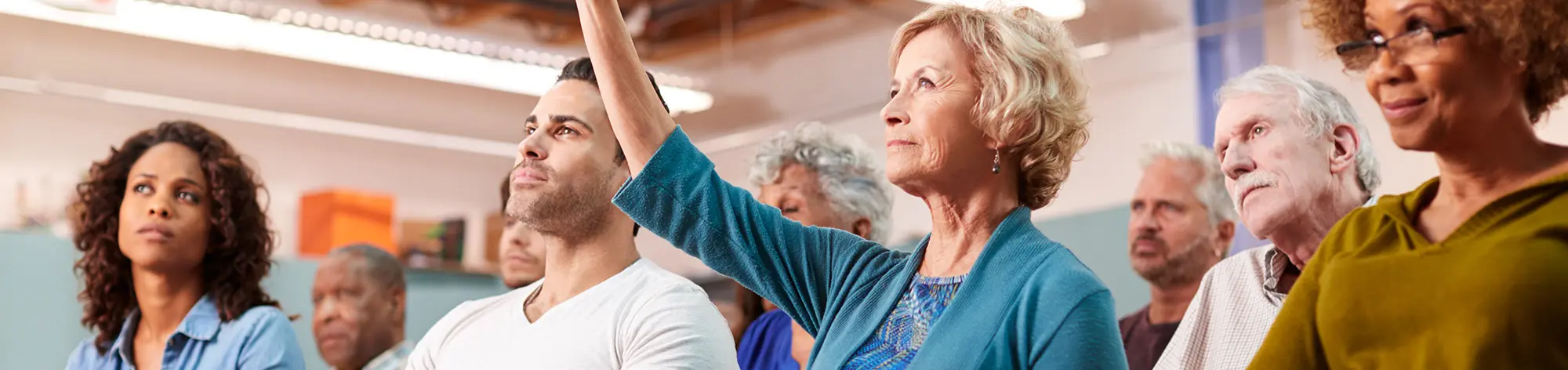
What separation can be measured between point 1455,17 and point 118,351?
8.41 feet

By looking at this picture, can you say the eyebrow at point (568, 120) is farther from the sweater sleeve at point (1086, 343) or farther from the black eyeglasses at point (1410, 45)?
the black eyeglasses at point (1410, 45)

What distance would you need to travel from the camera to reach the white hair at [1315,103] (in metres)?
2.24

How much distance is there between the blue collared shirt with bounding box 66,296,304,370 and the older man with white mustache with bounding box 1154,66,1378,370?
1.62 meters

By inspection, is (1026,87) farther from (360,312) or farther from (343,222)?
(343,222)

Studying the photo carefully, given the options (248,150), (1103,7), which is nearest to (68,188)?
(248,150)

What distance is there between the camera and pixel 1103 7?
7.38 metres

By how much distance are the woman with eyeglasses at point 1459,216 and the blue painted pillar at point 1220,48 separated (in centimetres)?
488

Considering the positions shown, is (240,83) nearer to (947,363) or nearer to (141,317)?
(141,317)

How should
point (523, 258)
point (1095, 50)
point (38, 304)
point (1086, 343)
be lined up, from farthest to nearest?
point (1095, 50) < point (38, 304) < point (523, 258) < point (1086, 343)

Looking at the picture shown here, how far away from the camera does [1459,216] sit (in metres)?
1.27

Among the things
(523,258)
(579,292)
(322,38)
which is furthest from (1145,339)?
(322,38)

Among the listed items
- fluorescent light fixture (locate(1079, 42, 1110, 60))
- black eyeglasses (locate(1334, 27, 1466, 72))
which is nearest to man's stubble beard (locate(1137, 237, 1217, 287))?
black eyeglasses (locate(1334, 27, 1466, 72))

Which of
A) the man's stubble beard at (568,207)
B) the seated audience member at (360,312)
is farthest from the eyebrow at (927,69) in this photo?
the seated audience member at (360,312)

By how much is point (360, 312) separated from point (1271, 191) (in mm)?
2705
